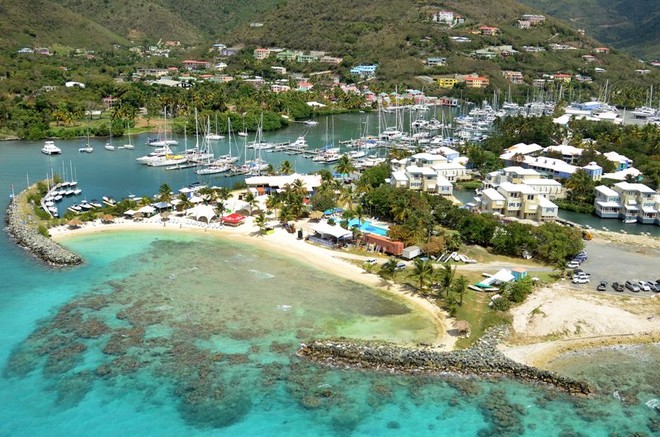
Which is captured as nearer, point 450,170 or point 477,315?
point 477,315

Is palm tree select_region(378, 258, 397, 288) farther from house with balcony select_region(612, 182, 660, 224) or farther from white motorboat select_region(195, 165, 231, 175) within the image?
white motorboat select_region(195, 165, 231, 175)

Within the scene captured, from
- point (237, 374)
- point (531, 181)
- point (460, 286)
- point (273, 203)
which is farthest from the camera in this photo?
point (531, 181)

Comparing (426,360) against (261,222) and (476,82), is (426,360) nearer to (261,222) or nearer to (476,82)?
(261,222)

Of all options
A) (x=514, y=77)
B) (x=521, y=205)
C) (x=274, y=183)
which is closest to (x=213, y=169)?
(x=274, y=183)

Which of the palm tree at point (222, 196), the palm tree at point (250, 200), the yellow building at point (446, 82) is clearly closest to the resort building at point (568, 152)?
the palm tree at point (250, 200)

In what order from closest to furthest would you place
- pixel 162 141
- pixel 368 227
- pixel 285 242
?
1. pixel 285 242
2. pixel 368 227
3. pixel 162 141

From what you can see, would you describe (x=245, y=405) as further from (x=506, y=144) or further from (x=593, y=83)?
(x=593, y=83)

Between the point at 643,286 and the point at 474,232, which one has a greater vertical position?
the point at 474,232
